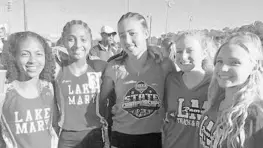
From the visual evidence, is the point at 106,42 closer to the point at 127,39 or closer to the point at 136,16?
the point at 136,16

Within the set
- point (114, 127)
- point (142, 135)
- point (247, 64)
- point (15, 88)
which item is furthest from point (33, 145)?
point (247, 64)

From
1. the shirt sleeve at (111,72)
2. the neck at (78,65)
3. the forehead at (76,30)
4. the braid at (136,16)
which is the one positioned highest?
the braid at (136,16)

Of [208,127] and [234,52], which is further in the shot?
[208,127]

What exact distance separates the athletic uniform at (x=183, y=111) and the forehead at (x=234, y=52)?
0.65 metres

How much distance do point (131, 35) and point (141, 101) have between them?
2.12ft

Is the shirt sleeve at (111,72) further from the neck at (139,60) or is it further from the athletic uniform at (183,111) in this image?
the athletic uniform at (183,111)

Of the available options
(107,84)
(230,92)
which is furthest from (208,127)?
(107,84)

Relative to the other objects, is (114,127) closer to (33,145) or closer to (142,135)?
(142,135)

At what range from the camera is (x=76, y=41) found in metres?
2.60

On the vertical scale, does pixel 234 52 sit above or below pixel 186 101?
above

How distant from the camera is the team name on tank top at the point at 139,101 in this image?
2510 millimetres

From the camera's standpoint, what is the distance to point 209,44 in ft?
7.80

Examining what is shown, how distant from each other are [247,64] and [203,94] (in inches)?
28.4

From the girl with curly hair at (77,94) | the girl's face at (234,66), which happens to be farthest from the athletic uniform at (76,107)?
the girl's face at (234,66)
